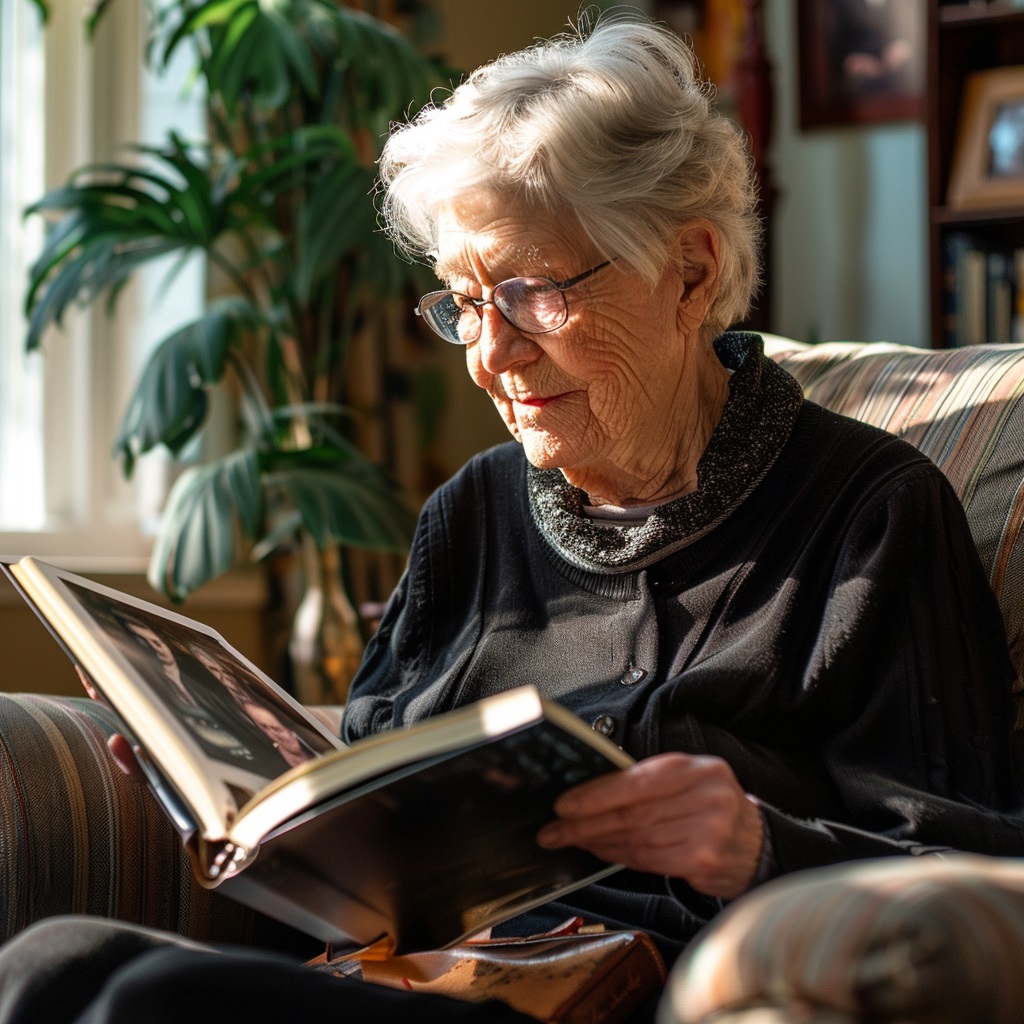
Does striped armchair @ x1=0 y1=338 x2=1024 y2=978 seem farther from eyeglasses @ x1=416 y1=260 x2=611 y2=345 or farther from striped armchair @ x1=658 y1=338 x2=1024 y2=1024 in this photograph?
striped armchair @ x1=658 y1=338 x2=1024 y2=1024

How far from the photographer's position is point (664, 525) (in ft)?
3.91

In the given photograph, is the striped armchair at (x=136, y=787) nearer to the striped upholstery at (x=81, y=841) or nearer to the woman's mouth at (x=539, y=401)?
the striped upholstery at (x=81, y=841)

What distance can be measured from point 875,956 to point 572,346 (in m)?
0.74

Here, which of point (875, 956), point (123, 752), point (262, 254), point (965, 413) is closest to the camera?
point (875, 956)

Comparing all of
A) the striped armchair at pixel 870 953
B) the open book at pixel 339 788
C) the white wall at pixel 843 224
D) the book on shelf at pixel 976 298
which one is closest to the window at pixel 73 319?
the white wall at pixel 843 224

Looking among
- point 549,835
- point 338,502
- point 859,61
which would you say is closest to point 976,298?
point 859,61

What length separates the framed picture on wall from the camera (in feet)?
10.4

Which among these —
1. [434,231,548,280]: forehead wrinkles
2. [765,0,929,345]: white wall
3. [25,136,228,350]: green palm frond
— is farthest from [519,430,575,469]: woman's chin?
[765,0,929,345]: white wall

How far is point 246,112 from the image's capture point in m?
2.75

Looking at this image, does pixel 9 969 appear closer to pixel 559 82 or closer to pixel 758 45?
pixel 559 82

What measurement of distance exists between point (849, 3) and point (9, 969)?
3075 mm

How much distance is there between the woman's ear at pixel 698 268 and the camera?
123 centimetres

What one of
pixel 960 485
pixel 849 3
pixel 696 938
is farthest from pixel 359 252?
pixel 696 938

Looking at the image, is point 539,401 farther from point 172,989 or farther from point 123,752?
point 172,989
